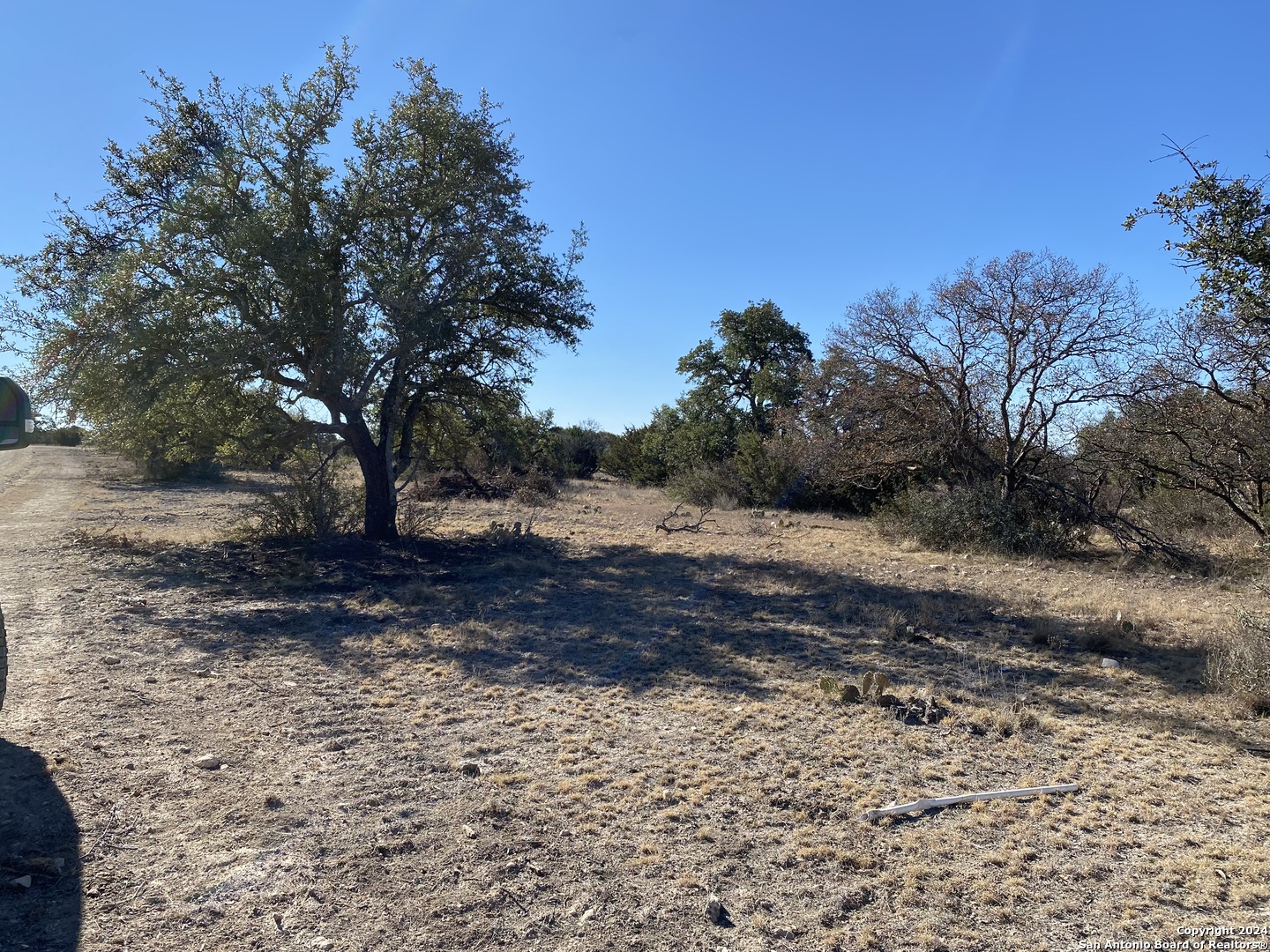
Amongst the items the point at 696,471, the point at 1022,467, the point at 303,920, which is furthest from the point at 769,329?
the point at 303,920

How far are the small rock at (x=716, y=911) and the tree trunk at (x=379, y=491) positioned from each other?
40.0 feet

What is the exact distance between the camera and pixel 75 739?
5.01 metres

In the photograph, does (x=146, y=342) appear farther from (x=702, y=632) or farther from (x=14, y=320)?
(x=702, y=632)

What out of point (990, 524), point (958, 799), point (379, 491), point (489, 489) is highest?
point (990, 524)

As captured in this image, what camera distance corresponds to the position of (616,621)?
925cm

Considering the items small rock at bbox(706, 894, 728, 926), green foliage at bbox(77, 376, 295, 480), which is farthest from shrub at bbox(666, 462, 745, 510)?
small rock at bbox(706, 894, 728, 926)

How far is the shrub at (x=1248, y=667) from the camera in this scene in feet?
19.5

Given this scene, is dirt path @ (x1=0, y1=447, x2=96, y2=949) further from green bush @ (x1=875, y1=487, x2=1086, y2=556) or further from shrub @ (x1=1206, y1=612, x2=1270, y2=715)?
green bush @ (x1=875, y1=487, x2=1086, y2=556)

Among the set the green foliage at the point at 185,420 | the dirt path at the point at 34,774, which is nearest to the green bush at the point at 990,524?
the green foliage at the point at 185,420

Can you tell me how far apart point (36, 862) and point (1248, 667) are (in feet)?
26.3

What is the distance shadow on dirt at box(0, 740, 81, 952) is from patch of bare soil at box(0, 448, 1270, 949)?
0.06ft

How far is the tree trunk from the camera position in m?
14.4

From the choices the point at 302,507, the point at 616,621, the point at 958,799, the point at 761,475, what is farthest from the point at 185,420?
the point at 761,475

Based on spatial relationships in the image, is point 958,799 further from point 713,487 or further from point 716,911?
point 713,487
